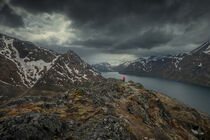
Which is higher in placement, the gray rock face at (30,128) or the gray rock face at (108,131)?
the gray rock face at (30,128)

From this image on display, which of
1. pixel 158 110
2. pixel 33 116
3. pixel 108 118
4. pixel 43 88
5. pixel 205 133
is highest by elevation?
pixel 33 116

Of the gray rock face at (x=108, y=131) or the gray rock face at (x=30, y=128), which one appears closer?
the gray rock face at (x=30, y=128)

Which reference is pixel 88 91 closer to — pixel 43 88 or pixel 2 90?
pixel 2 90

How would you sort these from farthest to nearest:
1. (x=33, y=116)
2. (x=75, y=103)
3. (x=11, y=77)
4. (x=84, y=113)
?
(x=11, y=77), (x=75, y=103), (x=84, y=113), (x=33, y=116)

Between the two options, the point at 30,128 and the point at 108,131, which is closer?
the point at 30,128

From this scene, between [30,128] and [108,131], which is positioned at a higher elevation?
[30,128]

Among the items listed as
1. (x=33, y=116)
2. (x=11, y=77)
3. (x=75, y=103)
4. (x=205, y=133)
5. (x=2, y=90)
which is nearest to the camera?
(x=33, y=116)

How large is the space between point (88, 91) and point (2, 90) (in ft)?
522

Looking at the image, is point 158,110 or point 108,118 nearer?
point 108,118

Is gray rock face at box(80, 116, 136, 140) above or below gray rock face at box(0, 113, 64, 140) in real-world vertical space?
below

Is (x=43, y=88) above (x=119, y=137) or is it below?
below

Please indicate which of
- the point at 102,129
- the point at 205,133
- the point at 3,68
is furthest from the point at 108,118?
the point at 3,68

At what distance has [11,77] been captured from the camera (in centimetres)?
→ 17750

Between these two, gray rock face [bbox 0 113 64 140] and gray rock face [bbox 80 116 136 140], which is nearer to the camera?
gray rock face [bbox 0 113 64 140]
